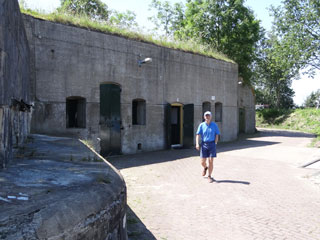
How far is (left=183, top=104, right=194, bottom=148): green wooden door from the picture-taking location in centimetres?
1359

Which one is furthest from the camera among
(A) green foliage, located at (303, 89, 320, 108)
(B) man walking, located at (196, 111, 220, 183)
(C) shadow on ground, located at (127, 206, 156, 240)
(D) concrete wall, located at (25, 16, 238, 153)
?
(A) green foliage, located at (303, 89, 320, 108)

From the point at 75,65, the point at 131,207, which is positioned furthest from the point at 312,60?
the point at 131,207

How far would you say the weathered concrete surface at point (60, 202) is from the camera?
177 cm

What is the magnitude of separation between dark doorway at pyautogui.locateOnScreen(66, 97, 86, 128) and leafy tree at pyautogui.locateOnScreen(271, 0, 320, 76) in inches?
698

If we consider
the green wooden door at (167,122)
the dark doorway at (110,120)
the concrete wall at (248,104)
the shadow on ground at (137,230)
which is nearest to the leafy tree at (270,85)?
the concrete wall at (248,104)

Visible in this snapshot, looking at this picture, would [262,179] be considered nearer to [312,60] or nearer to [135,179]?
[135,179]

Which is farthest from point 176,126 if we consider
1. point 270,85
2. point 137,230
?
point 270,85

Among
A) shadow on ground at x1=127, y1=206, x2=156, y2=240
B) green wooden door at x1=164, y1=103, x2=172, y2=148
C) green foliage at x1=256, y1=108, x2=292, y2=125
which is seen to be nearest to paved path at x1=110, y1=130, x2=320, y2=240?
shadow on ground at x1=127, y1=206, x2=156, y2=240

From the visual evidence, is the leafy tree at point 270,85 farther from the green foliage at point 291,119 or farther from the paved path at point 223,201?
the paved path at point 223,201

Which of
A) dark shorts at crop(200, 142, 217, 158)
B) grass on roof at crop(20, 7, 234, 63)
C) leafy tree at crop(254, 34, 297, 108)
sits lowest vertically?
dark shorts at crop(200, 142, 217, 158)

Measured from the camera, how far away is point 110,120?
34.4ft

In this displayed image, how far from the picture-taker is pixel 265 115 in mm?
35406

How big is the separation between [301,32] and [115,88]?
56.3ft

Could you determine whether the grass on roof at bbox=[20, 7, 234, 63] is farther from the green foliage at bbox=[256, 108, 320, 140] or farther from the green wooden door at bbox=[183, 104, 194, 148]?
the green foliage at bbox=[256, 108, 320, 140]
